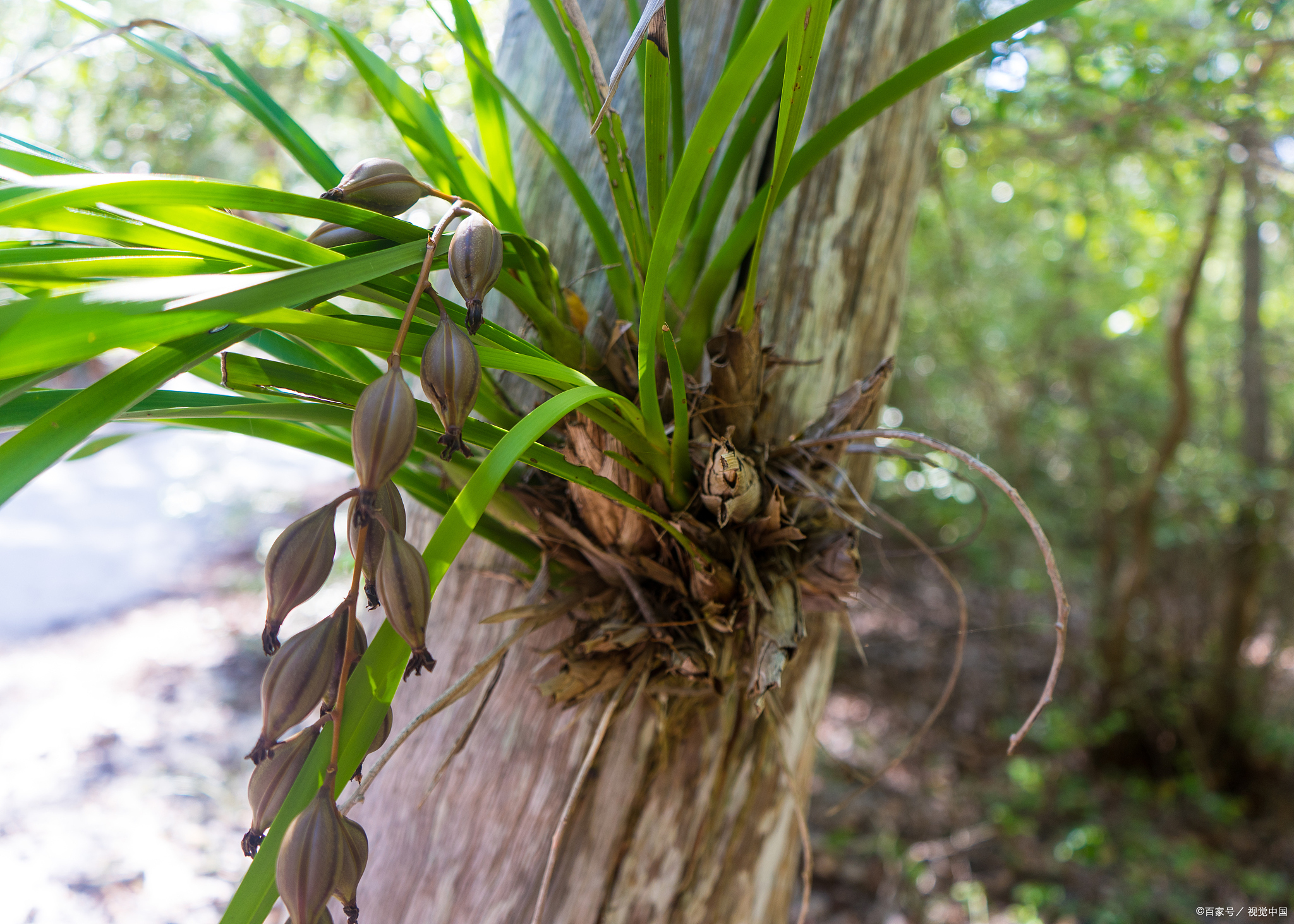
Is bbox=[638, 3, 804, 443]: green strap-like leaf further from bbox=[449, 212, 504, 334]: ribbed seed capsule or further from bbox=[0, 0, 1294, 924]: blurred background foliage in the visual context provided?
bbox=[0, 0, 1294, 924]: blurred background foliage

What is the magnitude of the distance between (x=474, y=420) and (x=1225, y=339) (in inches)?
212

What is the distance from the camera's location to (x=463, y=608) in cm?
78

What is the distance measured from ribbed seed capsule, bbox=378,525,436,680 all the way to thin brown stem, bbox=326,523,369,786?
0.4 inches

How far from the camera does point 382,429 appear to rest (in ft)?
1.08

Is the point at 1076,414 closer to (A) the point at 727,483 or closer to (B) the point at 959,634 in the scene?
(B) the point at 959,634

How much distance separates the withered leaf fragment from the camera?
1.84ft

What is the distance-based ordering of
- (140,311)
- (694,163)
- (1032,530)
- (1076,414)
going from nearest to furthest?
1. (140,311)
2. (694,163)
3. (1032,530)
4. (1076,414)

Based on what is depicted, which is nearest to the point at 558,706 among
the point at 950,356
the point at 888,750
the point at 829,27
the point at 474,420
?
the point at 474,420

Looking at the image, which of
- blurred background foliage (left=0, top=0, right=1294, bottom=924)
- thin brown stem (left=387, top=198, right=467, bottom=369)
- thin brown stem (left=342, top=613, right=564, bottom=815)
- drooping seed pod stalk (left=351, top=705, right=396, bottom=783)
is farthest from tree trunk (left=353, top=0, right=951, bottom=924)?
blurred background foliage (left=0, top=0, right=1294, bottom=924)

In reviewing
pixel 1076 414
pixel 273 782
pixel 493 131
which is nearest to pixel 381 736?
pixel 273 782

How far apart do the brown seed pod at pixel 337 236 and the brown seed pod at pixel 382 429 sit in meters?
0.15

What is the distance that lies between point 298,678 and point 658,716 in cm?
42

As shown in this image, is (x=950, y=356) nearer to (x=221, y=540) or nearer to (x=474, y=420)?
(x=474, y=420)

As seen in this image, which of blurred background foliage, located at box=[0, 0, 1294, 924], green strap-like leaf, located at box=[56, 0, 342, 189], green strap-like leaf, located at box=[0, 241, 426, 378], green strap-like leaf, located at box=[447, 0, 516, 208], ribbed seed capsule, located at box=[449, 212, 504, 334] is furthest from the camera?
blurred background foliage, located at box=[0, 0, 1294, 924]
